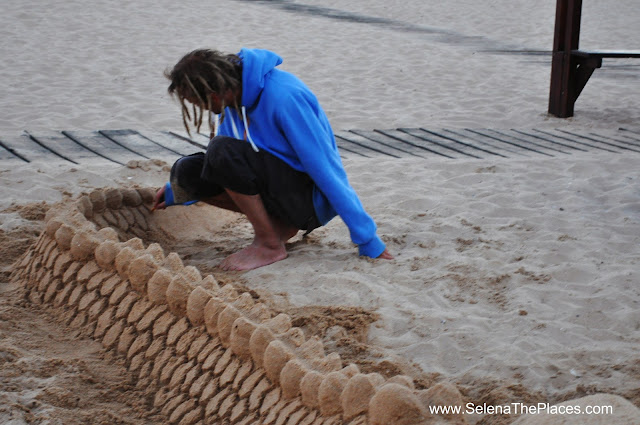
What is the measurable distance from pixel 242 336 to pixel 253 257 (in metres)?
1.15

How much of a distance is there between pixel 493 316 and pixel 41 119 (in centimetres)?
416

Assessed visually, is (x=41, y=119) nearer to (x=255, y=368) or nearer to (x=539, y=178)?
(x=539, y=178)

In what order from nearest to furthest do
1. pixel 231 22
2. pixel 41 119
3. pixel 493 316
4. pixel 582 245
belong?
pixel 493 316 < pixel 582 245 < pixel 41 119 < pixel 231 22

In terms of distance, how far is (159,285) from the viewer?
2.48m

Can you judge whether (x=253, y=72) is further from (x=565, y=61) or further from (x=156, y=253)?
(x=565, y=61)

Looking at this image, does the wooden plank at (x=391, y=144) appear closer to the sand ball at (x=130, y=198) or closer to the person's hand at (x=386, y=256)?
the person's hand at (x=386, y=256)

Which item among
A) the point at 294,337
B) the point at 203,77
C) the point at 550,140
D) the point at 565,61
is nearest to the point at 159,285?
the point at 294,337

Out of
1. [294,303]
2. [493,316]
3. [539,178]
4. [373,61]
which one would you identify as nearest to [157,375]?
[294,303]

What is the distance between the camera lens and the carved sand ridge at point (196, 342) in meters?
1.82

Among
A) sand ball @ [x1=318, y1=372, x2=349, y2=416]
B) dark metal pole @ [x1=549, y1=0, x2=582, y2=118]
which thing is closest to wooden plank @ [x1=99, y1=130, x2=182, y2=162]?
sand ball @ [x1=318, y1=372, x2=349, y2=416]

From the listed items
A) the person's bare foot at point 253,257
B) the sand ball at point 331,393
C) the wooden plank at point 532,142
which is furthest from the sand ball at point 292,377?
the wooden plank at point 532,142

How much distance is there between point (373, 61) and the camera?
28.8ft

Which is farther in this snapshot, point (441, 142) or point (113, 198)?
point (441, 142)

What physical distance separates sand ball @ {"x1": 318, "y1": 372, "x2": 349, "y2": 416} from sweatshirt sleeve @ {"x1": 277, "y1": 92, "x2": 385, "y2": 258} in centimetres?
144
